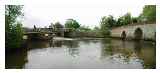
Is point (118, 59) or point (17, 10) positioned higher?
point (17, 10)

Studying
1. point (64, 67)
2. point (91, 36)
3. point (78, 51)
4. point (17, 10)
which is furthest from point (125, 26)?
point (17, 10)

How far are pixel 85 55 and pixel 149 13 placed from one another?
22.7 inches

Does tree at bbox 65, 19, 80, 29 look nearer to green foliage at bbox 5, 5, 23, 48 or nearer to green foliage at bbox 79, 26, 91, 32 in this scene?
green foliage at bbox 79, 26, 91, 32

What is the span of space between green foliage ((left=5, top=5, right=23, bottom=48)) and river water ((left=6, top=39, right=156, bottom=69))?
8 centimetres

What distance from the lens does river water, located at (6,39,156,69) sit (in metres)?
1.93

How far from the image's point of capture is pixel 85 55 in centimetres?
200

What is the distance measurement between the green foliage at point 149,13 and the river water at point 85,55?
185mm

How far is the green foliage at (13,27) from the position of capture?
194 centimetres

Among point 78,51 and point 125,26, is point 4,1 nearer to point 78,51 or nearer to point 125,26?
point 78,51

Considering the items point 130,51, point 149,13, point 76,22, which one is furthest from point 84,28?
point 149,13

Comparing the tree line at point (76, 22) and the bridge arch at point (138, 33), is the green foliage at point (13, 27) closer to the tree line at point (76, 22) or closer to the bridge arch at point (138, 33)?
the tree line at point (76, 22)

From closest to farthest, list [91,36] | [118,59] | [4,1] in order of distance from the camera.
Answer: [4,1] < [118,59] < [91,36]
